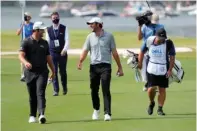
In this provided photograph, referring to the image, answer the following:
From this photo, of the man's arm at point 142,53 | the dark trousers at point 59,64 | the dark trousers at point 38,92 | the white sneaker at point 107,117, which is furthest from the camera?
the dark trousers at point 59,64

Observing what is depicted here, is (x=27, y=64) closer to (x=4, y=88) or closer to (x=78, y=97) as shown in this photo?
(x=78, y=97)

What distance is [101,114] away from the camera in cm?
1432

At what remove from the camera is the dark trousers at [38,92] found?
43.1 feet

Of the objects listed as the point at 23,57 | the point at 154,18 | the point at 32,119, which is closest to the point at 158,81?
the point at 154,18

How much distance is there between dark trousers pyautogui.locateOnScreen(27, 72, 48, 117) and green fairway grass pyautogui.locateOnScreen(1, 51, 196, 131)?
0.30 meters

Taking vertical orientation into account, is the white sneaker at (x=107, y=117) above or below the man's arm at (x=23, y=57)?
below

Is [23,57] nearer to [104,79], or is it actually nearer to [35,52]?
[35,52]

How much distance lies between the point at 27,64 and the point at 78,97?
398 cm

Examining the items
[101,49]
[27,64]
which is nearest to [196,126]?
[101,49]

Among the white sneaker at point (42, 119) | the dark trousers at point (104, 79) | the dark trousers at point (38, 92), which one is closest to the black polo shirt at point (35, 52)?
the dark trousers at point (38, 92)

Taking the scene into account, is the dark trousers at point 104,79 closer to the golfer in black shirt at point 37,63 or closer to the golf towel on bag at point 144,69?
the golfer in black shirt at point 37,63

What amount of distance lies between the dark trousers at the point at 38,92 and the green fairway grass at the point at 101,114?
30cm

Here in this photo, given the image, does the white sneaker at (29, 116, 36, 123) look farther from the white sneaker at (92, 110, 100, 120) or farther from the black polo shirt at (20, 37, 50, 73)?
the white sneaker at (92, 110, 100, 120)

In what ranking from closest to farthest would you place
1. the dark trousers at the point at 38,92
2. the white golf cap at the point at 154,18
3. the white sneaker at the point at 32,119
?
the dark trousers at the point at 38,92, the white sneaker at the point at 32,119, the white golf cap at the point at 154,18
